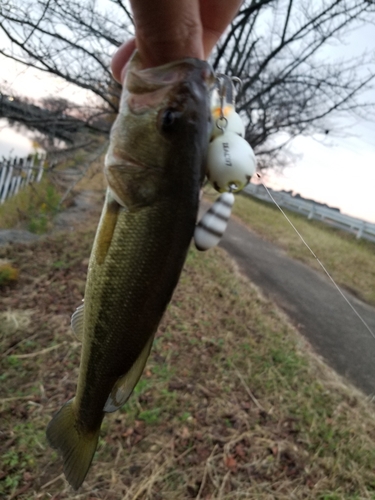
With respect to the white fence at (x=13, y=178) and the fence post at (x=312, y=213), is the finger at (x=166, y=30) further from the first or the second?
the fence post at (x=312, y=213)

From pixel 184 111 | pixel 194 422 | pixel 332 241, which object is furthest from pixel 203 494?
pixel 332 241

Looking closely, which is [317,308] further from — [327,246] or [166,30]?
[166,30]

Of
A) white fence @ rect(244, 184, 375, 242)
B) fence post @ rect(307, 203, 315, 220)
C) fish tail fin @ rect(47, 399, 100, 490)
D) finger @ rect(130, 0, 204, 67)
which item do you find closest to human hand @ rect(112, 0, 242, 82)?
finger @ rect(130, 0, 204, 67)

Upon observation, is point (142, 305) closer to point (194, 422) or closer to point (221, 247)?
point (194, 422)

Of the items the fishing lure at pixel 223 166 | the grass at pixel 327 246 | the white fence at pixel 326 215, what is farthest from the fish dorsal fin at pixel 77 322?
the white fence at pixel 326 215

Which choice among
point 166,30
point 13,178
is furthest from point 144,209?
point 13,178

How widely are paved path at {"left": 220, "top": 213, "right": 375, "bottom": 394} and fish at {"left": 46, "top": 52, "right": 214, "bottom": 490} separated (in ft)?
15.3

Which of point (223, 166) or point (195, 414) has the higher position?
point (223, 166)

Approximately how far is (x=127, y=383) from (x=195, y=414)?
2721 millimetres

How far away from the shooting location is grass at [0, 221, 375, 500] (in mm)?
3131

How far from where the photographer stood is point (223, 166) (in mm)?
1231

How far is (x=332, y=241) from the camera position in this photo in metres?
13.1

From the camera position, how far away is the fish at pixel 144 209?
119 centimetres

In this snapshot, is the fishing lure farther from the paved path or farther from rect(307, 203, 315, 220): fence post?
rect(307, 203, 315, 220): fence post
